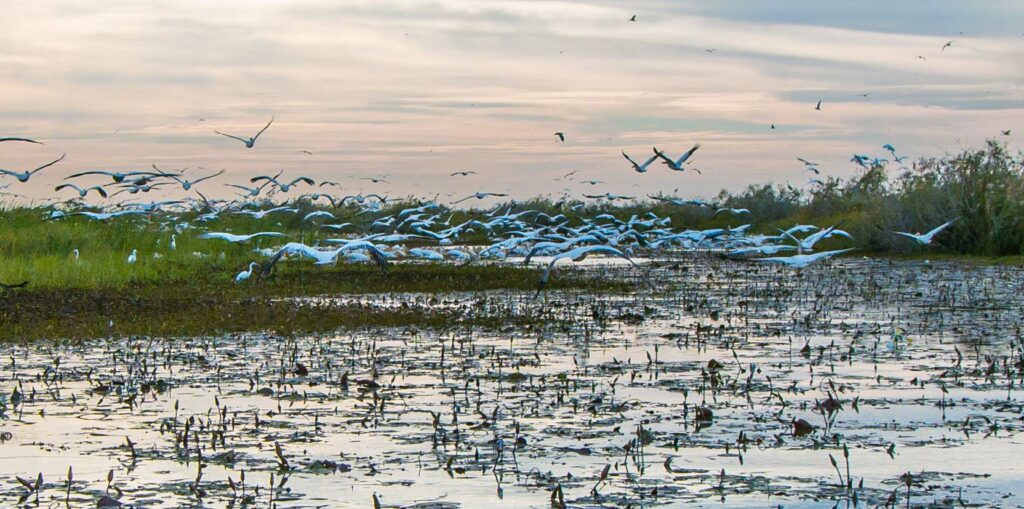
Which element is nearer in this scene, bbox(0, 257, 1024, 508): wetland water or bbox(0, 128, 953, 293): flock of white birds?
bbox(0, 257, 1024, 508): wetland water

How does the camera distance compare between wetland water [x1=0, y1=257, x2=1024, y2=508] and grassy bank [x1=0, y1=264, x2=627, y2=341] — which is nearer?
wetland water [x1=0, y1=257, x2=1024, y2=508]

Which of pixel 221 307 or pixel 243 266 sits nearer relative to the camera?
pixel 221 307

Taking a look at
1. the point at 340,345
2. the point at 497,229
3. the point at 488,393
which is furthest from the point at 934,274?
the point at 497,229

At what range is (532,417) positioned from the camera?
7.75m

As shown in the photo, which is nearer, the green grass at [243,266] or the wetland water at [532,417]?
the wetland water at [532,417]

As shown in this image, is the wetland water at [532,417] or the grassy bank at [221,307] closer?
the wetland water at [532,417]

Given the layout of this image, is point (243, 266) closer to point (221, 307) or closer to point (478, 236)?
point (221, 307)

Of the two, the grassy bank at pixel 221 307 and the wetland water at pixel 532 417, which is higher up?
the grassy bank at pixel 221 307

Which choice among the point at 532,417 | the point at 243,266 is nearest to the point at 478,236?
the point at 243,266

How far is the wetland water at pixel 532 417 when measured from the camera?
5941 millimetres

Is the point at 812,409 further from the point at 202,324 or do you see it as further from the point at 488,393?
the point at 202,324

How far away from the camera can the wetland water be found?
594 centimetres

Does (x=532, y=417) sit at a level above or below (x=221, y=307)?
below

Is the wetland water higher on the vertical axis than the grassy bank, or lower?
lower
